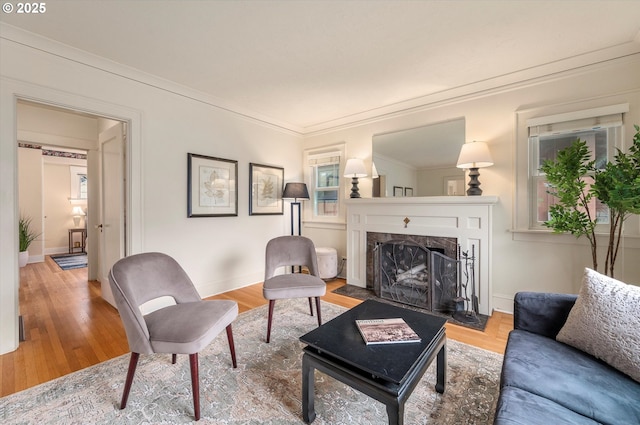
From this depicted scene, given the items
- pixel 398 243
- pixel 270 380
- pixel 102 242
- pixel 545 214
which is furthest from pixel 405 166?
pixel 102 242

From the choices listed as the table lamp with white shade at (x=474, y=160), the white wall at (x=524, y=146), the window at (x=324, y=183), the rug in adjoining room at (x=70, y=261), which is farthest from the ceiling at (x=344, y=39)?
the rug in adjoining room at (x=70, y=261)

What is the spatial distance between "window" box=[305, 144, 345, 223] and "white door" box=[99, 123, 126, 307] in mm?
2593

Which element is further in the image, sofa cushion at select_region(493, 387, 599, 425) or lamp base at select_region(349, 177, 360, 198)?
lamp base at select_region(349, 177, 360, 198)

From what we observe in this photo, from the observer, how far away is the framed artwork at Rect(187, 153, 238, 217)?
321cm

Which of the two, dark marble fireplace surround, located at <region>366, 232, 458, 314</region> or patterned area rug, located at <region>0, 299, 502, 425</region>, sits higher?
dark marble fireplace surround, located at <region>366, 232, 458, 314</region>

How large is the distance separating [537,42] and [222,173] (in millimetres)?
3441

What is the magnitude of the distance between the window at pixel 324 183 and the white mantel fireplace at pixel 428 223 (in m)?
0.55

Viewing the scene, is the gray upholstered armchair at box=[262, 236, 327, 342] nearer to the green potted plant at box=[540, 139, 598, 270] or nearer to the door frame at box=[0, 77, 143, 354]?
the door frame at box=[0, 77, 143, 354]

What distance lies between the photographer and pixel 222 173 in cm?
351

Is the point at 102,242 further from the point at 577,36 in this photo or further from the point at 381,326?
the point at 577,36

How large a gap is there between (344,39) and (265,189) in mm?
2382

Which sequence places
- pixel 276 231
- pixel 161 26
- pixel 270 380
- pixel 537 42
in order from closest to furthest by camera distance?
pixel 270 380 < pixel 161 26 < pixel 537 42 < pixel 276 231

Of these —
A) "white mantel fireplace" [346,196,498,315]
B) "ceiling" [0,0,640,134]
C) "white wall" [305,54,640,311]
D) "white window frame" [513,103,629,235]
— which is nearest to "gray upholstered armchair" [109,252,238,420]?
"ceiling" [0,0,640,134]

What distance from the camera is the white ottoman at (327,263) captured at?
3.93m
